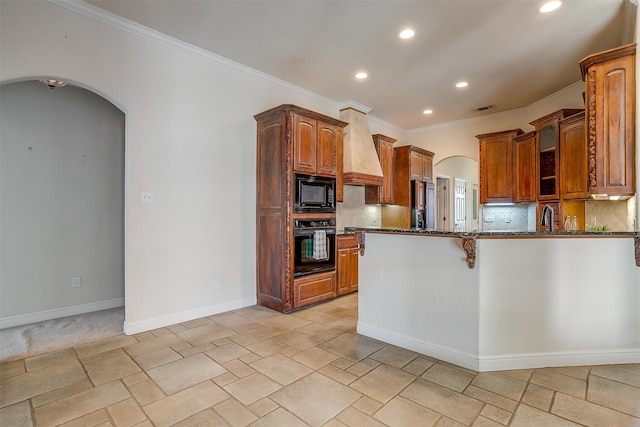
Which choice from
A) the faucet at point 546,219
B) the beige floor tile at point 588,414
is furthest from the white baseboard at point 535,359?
the faucet at point 546,219

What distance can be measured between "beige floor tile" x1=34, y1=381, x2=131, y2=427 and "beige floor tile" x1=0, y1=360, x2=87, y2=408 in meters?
0.24

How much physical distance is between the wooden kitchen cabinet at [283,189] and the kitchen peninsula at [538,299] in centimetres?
187

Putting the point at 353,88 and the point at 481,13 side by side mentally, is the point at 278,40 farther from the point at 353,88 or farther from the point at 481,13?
the point at 481,13

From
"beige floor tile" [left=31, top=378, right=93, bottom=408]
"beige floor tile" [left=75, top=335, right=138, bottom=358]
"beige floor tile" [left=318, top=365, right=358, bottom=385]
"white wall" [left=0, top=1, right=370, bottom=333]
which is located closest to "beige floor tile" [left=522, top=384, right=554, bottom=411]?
"beige floor tile" [left=318, top=365, right=358, bottom=385]

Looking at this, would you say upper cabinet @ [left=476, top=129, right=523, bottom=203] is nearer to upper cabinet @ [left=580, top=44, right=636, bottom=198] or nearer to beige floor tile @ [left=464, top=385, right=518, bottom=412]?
upper cabinet @ [left=580, top=44, right=636, bottom=198]

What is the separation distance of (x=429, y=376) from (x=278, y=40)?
356 centimetres

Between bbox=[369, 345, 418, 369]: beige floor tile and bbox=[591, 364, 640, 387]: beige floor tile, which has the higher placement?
Result: bbox=[591, 364, 640, 387]: beige floor tile

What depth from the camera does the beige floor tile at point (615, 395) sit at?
→ 1.99 metres

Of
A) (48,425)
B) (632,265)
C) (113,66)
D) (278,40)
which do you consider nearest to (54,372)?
(48,425)

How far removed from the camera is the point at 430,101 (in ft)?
17.6

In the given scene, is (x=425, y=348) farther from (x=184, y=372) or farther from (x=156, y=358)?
(x=156, y=358)

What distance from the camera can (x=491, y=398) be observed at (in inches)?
Result: 83.2

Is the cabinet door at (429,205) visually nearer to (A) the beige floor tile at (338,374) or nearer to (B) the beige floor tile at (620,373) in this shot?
(B) the beige floor tile at (620,373)

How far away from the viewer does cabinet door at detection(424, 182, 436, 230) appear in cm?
655
